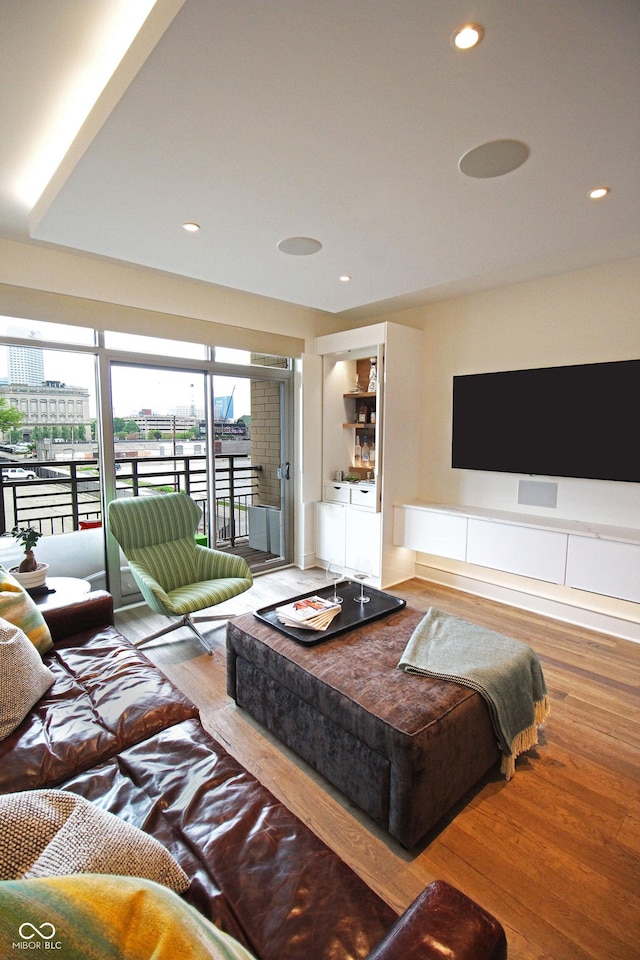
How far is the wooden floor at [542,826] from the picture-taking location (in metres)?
1.35

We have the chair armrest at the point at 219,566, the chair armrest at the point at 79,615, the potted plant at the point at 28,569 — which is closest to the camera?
the chair armrest at the point at 79,615

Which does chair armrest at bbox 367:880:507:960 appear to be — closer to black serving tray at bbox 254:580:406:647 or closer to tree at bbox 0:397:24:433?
black serving tray at bbox 254:580:406:647

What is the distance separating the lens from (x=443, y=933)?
813mm

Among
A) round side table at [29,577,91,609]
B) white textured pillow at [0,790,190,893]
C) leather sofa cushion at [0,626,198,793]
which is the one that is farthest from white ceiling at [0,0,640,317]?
leather sofa cushion at [0,626,198,793]

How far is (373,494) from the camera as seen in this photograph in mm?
4121

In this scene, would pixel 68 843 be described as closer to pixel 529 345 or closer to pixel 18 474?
pixel 18 474

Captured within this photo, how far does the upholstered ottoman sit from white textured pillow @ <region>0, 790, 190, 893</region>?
0.84 meters

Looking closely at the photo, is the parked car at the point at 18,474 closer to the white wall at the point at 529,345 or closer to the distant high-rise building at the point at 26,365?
the distant high-rise building at the point at 26,365

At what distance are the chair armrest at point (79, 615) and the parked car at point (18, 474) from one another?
54.5 inches

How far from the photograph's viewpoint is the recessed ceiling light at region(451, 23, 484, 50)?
1.18 meters

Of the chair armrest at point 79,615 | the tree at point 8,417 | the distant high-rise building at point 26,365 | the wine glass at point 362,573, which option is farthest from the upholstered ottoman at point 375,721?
the distant high-rise building at point 26,365

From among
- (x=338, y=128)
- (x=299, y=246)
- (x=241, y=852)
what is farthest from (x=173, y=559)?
(x=338, y=128)

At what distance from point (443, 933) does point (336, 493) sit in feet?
12.3

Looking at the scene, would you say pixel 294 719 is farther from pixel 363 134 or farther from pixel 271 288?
pixel 271 288
